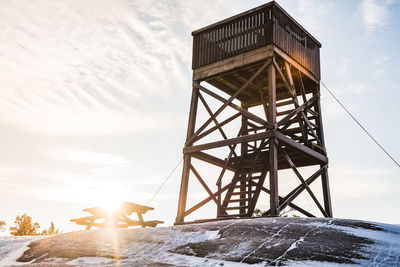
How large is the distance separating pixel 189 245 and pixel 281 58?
25.2 ft

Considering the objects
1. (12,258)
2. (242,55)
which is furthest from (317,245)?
(242,55)

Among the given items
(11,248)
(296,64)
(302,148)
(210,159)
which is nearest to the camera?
(11,248)

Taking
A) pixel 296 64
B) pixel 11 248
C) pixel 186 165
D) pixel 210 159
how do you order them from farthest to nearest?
1. pixel 210 159
2. pixel 296 64
3. pixel 186 165
4. pixel 11 248

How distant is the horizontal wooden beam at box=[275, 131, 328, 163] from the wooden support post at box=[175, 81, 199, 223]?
2.76 meters

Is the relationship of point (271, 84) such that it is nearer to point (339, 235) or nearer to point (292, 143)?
point (292, 143)

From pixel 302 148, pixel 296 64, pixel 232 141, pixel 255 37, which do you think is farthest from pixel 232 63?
pixel 302 148

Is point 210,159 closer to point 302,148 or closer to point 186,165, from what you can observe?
point 186,165

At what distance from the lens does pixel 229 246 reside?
5.77 meters

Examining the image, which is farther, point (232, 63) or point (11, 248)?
point (232, 63)

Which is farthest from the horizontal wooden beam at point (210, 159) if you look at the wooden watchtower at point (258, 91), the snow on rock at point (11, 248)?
the snow on rock at point (11, 248)

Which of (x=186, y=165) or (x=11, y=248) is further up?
(x=186, y=165)

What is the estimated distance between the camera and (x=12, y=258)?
23.2 feet

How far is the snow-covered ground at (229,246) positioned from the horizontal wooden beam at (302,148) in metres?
4.41

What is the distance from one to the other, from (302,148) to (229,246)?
683 cm
